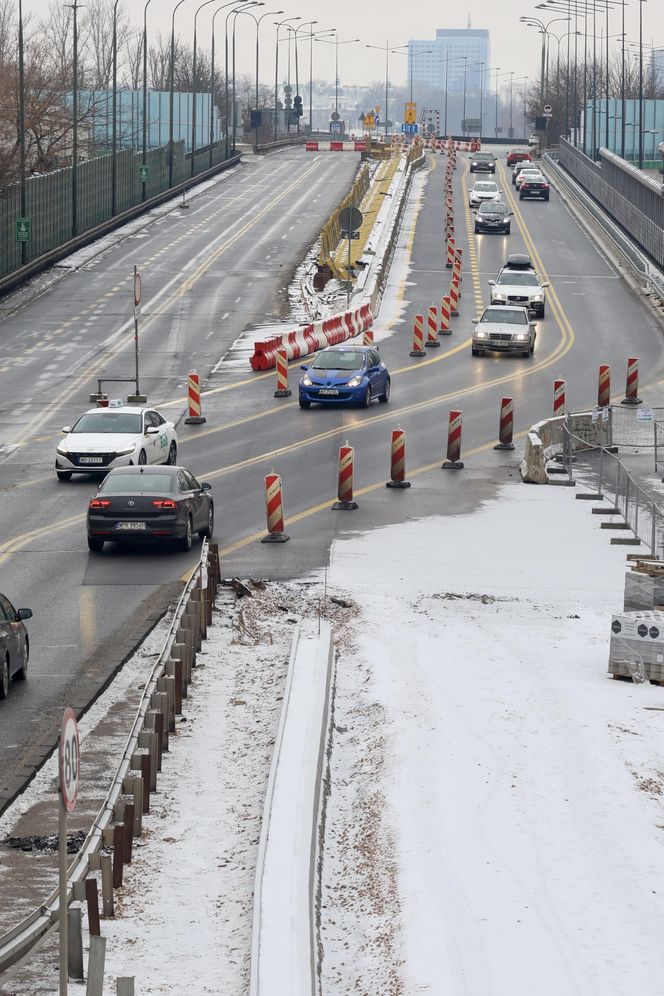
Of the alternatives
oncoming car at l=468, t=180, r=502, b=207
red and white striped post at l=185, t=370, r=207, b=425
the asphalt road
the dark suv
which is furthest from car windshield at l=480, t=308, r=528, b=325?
the dark suv

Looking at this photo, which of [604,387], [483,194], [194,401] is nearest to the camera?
[194,401]

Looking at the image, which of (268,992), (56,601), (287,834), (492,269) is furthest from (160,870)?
(492,269)

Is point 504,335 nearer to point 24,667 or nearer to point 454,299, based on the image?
point 454,299

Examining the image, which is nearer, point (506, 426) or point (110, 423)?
point (110, 423)

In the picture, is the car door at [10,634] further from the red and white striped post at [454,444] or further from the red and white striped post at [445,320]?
the red and white striped post at [445,320]

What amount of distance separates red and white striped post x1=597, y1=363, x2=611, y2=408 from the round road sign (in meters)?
31.5

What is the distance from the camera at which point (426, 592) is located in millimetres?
22266

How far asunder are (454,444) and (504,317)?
17.6 metres

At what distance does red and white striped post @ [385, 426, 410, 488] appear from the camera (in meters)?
29.5

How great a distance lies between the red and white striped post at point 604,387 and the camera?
3981cm

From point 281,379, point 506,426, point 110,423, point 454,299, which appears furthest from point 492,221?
point 110,423

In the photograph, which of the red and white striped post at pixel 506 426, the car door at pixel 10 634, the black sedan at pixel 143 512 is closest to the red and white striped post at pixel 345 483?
the black sedan at pixel 143 512

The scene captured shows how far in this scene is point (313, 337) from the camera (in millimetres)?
47906

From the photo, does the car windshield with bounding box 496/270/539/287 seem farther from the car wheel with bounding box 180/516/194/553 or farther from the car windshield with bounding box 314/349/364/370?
the car wheel with bounding box 180/516/194/553
